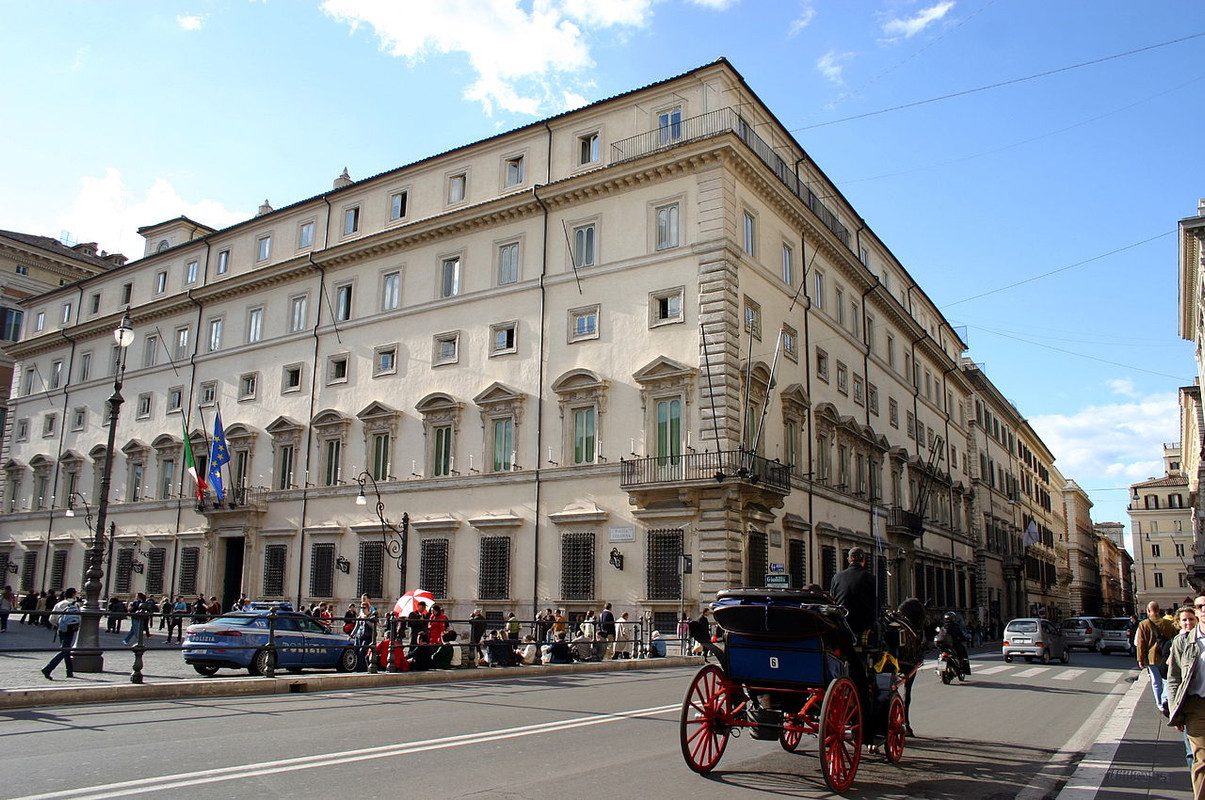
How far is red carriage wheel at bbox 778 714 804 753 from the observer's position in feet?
25.6

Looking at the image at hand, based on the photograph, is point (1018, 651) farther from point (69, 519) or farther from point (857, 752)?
point (69, 519)

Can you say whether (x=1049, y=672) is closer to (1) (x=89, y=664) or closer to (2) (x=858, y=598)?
(2) (x=858, y=598)

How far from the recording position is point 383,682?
1669 centimetres

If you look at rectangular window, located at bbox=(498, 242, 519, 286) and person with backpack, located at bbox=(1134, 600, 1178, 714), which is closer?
person with backpack, located at bbox=(1134, 600, 1178, 714)

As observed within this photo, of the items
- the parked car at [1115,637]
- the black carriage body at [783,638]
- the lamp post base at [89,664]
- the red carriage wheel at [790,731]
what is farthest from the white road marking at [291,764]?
the parked car at [1115,637]

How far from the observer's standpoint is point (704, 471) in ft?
88.1

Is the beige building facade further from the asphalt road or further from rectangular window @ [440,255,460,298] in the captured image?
Result: the asphalt road

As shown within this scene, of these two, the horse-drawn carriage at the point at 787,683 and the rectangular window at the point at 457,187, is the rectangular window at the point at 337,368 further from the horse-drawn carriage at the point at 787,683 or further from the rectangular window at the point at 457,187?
the horse-drawn carriage at the point at 787,683

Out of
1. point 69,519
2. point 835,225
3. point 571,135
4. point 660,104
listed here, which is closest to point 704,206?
point 660,104

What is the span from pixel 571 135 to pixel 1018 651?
2238 centimetres

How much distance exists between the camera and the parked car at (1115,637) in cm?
3822

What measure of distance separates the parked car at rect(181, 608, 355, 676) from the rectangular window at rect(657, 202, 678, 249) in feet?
52.4

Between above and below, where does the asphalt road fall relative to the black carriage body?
below

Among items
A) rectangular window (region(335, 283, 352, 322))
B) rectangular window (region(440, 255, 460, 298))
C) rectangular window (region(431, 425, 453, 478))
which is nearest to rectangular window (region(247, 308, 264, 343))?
rectangular window (region(335, 283, 352, 322))
